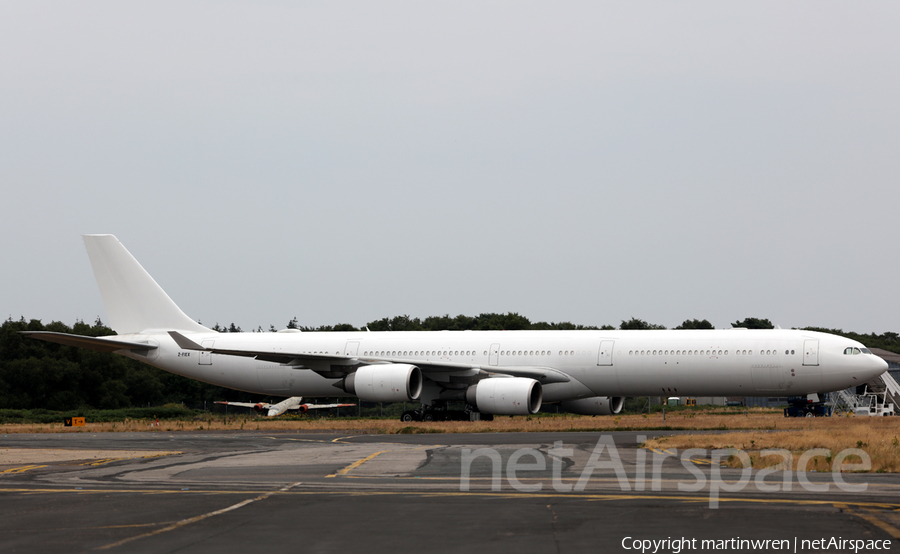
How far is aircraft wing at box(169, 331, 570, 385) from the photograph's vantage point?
36219mm

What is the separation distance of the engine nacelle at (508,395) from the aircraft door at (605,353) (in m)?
→ 2.55

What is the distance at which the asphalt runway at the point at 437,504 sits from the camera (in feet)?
29.0

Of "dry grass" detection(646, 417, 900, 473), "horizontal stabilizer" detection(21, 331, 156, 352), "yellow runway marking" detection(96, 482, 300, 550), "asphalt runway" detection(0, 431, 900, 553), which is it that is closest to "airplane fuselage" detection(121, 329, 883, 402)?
"horizontal stabilizer" detection(21, 331, 156, 352)

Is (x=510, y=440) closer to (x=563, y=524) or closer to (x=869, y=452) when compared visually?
(x=869, y=452)

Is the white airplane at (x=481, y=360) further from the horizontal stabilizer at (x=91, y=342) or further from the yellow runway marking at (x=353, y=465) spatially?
the yellow runway marking at (x=353, y=465)

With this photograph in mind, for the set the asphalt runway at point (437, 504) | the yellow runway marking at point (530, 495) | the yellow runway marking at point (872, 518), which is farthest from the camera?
the yellow runway marking at point (530, 495)

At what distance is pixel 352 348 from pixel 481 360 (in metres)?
5.86

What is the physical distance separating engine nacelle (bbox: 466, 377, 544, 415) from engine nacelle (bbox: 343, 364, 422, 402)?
7.94 feet

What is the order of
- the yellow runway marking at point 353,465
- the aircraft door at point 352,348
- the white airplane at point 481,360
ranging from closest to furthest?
1. the yellow runway marking at point 353,465
2. the white airplane at point 481,360
3. the aircraft door at point 352,348

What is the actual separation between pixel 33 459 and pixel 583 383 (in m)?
21.0

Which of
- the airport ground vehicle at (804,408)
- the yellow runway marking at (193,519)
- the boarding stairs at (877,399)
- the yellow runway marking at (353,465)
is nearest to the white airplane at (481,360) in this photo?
the airport ground vehicle at (804,408)

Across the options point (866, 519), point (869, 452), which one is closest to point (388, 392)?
point (869, 452)

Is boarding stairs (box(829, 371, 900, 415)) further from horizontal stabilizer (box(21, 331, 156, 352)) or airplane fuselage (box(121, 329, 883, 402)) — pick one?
horizontal stabilizer (box(21, 331, 156, 352))

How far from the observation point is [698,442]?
73.2 feet
